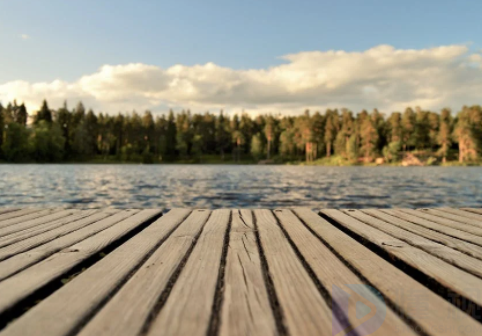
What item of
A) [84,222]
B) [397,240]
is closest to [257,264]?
[397,240]

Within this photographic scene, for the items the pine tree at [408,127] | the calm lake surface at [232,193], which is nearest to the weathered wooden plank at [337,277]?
the calm lake surface at [232,193]

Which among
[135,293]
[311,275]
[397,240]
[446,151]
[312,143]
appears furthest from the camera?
[312,143]

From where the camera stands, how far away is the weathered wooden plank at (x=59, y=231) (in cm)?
244

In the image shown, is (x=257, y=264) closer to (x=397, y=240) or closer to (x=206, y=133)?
(x=397, y=240)

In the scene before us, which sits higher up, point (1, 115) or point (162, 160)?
point (1, 115)

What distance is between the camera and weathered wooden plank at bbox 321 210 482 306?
1.73 meters

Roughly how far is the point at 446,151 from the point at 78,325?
90.2 metres

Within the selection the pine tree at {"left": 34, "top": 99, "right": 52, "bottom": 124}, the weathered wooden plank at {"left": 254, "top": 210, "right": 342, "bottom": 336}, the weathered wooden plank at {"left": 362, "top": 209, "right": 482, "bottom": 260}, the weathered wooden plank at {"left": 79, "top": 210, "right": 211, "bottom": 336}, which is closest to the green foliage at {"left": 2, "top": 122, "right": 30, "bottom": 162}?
the pine tree at {"left": 34, "top": 99, "right": 52, "bottom": 124}

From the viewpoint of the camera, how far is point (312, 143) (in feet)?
293

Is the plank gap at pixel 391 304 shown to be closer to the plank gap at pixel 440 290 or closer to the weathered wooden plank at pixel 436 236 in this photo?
the plank gap at pixel 440 290

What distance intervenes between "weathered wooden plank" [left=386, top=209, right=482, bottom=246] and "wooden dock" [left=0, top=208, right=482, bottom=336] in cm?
2

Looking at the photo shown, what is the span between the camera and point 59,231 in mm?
3139

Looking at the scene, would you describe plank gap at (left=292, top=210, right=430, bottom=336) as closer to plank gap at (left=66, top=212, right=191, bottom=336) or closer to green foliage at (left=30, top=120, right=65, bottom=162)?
plank gap at (left=66, top=212, right=191, bottom=336)
